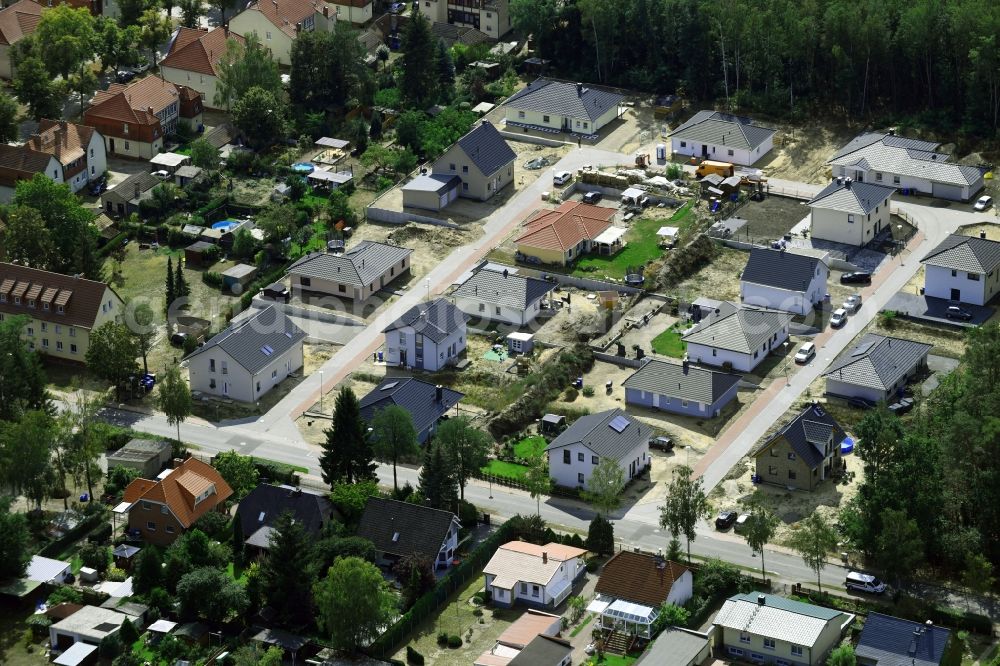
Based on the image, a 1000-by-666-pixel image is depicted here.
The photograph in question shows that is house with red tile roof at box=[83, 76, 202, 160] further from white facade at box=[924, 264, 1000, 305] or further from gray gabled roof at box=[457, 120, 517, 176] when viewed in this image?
white facade at box=[924, 264, 1000, 305]

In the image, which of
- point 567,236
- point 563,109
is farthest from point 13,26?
point 567,236

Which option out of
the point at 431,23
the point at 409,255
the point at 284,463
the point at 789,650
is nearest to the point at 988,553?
the point at 789,650

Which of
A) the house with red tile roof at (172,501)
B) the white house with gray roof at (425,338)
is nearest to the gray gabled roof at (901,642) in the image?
the house with red tile roof at (172,501)

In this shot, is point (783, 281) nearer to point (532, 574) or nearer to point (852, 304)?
point (852, 304)

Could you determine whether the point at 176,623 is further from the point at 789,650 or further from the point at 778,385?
the point at 778,385

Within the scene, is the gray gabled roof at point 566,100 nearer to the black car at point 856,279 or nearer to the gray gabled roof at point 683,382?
the black car at point 856,279

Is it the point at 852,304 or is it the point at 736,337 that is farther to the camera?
the point at 852,304
